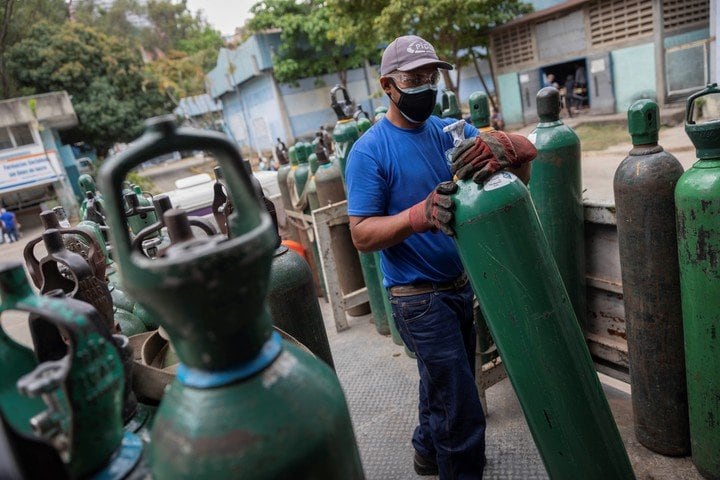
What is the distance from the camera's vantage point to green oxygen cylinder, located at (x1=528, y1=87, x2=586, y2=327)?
94.0 inches

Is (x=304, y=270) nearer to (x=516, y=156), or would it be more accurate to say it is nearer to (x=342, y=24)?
(x=516, y=156)

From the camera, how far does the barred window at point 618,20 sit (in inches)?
441

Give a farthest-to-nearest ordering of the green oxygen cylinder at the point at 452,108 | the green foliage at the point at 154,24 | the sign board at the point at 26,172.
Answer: the green foliage at the point at 154,24 < the sign board at the point at 26,172 < the green oxygen cylinder at the point at 452,108

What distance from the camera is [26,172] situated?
15977mm

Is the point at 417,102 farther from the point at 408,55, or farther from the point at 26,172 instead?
the point at 26,172

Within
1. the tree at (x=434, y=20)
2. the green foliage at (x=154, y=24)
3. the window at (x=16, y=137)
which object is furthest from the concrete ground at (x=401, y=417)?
the green foliage at (x=154, y=24)

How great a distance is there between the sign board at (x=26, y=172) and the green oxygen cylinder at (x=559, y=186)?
57.7 ft

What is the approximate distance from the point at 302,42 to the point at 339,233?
15071 millimetres

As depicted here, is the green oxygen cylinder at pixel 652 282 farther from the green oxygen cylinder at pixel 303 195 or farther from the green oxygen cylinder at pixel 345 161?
the green oxygen cylinder at pixel 303 195

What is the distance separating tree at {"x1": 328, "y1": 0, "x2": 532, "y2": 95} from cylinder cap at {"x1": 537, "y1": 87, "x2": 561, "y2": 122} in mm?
10280

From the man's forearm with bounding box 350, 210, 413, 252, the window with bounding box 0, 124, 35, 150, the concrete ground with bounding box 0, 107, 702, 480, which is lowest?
the concrete ground with bounding box 0, 107, 702, 480

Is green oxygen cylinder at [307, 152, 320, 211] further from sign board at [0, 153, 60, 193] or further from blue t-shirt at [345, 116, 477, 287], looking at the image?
sign board at [0, 153, 60, 193]

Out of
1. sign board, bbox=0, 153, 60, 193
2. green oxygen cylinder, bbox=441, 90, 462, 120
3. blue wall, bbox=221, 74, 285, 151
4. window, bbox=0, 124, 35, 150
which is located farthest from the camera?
blue wall, bbox=221, 74, 285, 151

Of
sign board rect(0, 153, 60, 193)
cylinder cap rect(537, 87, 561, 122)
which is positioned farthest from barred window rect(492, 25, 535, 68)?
sign board rect(0, 153, 60, 193)
